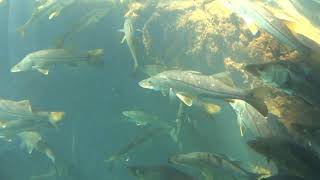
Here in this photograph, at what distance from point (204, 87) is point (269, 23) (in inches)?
52.3

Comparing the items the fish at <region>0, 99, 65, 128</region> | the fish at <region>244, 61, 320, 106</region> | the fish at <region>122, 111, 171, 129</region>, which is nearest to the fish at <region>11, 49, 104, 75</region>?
the fish at <region>0, 99, 65, 128</region>

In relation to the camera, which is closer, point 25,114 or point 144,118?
point 25,114

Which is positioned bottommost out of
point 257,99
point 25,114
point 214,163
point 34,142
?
point 34,142

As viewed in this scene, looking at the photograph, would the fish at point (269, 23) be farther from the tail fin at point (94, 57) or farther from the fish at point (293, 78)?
the tail fin at point (94, 57)

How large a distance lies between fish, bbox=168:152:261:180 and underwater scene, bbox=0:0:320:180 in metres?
0.02

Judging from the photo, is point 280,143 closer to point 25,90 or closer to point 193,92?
point 193,92

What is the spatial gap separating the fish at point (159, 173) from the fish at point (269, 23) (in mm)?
2321

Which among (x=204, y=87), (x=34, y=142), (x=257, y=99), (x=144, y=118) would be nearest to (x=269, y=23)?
(x=257, y=99)

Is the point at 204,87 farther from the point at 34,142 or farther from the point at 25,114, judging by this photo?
the point at 34,142

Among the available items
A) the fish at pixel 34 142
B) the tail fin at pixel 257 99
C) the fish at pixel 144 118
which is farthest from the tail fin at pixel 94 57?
the tail fin at pixel 257 99

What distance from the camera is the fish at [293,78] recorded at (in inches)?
166

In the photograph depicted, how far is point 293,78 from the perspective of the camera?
4277 millimetres

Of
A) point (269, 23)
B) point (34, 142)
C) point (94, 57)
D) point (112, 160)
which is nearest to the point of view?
point (269, 23)

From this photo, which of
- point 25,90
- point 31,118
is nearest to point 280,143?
point 31,118
